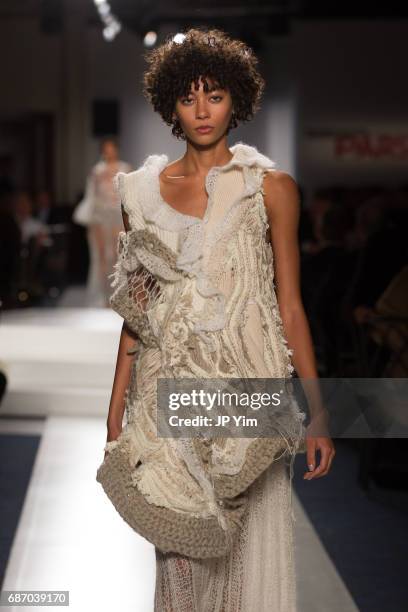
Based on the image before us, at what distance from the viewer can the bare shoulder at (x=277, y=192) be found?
2021 millimetres

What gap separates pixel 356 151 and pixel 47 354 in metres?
9.32

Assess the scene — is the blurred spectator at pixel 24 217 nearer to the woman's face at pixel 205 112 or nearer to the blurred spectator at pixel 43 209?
the blurred spectator at pixel 43 209

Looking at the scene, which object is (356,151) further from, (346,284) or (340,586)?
(340,586)

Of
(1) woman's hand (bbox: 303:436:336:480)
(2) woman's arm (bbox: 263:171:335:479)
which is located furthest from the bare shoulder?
(1) woman's hand (bbox: 303:436:336:480)

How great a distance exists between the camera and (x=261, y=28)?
13125mm

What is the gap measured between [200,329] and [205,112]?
35 cm

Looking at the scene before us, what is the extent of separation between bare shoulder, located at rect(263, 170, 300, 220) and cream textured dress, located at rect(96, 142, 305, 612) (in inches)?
0.5

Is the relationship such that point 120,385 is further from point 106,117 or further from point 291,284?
point 106,117

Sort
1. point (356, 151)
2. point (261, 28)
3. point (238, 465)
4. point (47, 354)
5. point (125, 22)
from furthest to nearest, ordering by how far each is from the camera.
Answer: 1. point (356, 151)
2. point (261, 28)
3. point (125, 22)
4. point (47, 354)
5. point (238, 465)

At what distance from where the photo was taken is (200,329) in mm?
1993

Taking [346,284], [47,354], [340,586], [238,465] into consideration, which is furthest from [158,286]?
[47,354]

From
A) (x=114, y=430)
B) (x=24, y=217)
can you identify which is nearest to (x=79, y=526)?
(x=114, y=430)

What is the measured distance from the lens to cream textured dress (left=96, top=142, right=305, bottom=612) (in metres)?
2.00

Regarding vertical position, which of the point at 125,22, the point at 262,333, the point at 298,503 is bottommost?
the point at 298,503
